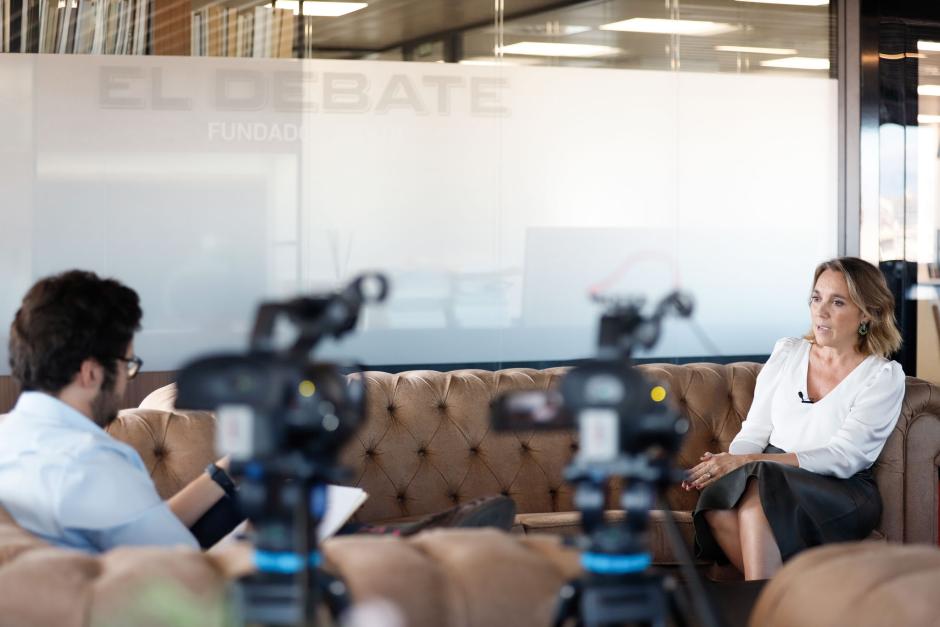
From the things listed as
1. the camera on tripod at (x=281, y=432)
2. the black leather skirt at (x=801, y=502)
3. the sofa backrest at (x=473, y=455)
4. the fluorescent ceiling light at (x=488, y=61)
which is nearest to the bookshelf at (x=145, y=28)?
the fluorescent ceiling light at (x=488, y=61)

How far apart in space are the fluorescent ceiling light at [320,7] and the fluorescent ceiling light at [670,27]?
1035 mm

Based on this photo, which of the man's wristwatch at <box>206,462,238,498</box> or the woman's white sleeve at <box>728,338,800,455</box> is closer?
the man's wristwatch at <box>206,462,238,498</box>

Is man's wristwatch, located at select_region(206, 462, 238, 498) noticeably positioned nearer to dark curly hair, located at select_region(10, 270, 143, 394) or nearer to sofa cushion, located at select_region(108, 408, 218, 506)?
dark curly hair, located at select_region(10, 270, 143, 394)

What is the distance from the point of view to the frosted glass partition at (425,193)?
4426 millimetres

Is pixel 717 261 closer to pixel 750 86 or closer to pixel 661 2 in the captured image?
pixel 750 86

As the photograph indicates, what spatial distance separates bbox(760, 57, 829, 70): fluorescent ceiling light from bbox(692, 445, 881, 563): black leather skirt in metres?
2.26

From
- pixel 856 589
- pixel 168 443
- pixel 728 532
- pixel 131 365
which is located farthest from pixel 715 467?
pixel 856 589

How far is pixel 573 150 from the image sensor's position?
4840mm

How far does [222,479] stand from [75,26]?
2.62 meters

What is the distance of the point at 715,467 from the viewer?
→ 3.38 m

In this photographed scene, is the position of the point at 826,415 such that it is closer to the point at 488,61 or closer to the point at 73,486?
the point at 488,61

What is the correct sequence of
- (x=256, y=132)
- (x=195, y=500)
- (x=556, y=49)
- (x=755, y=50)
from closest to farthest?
(x=195, y=500)
(x=256, y=132)
(x=556, y=49)
(x=755, y=50)

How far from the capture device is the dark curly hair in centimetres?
207

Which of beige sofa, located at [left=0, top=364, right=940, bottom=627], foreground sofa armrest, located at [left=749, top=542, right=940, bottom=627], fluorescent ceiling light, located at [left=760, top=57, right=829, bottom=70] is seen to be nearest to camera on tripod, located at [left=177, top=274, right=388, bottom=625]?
beige sofa, located at [left=0, top=364, right=940, bottom=627]
